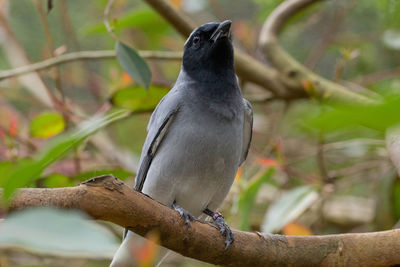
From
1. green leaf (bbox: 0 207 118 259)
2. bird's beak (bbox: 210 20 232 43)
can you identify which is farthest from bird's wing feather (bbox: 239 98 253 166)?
green leaf (bbox: 0 207 118 259)

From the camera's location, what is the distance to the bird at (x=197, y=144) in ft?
7.62

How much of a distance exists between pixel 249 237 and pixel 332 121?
150cm

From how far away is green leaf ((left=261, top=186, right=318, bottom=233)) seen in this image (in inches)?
111

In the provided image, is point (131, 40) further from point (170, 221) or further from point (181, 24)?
point (170, 221)

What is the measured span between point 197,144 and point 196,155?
0.16 feet

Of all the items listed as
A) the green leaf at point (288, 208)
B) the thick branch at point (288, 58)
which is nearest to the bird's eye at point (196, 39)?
the thick branch at point (288, 58)

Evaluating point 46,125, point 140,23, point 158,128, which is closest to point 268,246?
point 158,128

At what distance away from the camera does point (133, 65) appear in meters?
2.34

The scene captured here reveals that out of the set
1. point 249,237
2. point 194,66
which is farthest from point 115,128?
point 249,237

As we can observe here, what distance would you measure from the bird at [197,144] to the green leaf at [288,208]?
43 centimetres

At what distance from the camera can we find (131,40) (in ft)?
16.7

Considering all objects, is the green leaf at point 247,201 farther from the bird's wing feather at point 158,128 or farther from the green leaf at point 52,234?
the green leaf at point 52,234

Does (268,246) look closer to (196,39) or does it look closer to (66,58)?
(196,39)

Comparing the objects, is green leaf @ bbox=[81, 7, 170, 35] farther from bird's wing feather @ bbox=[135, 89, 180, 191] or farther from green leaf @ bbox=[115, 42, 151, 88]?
bird's wing feather @ bbox=[135, 89, 180, 191]
